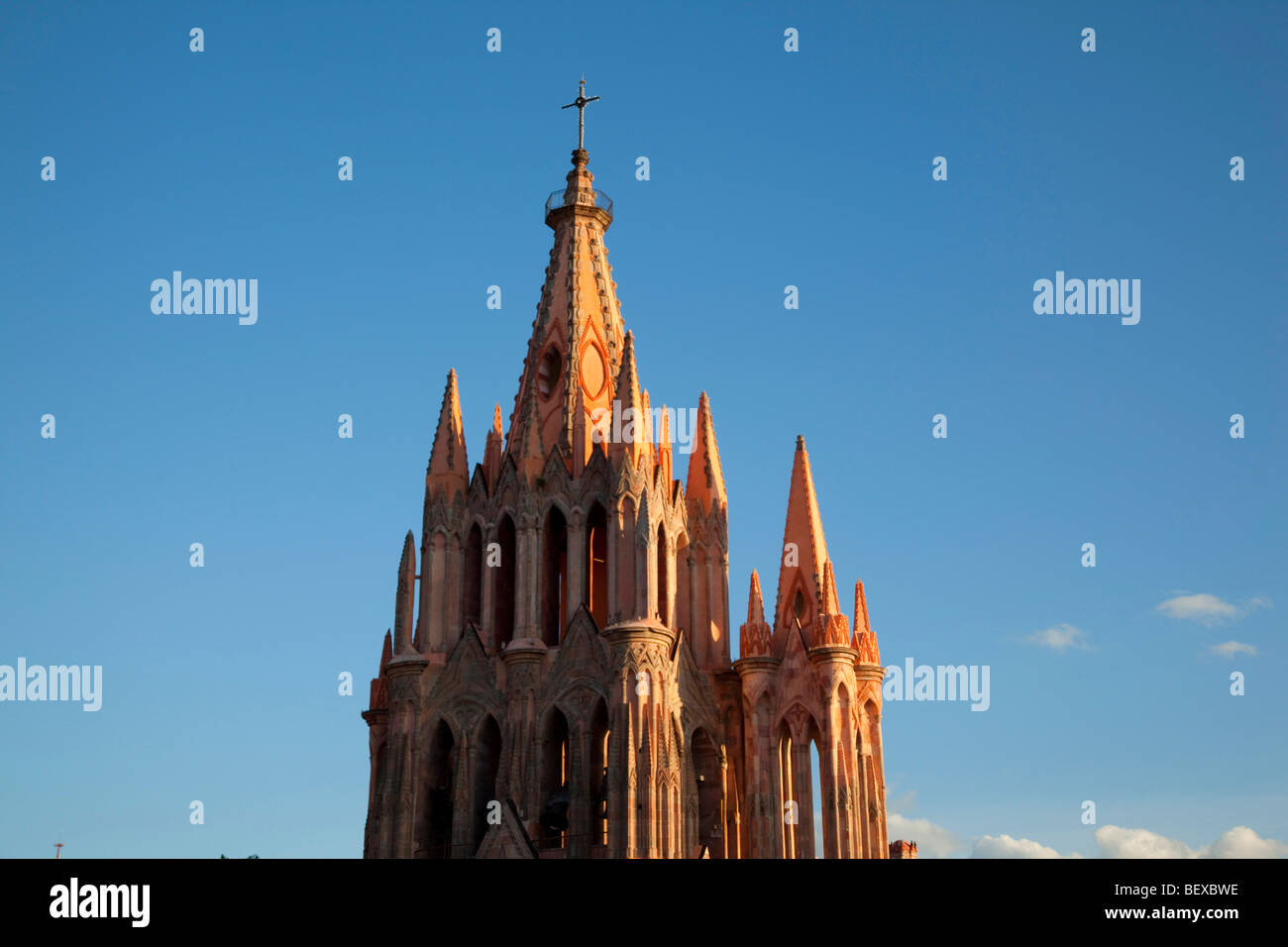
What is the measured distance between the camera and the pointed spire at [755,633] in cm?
4691

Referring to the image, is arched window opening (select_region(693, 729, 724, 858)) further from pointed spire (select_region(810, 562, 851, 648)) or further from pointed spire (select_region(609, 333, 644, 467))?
pointed spire (select_region(609, 333, 644, 467))

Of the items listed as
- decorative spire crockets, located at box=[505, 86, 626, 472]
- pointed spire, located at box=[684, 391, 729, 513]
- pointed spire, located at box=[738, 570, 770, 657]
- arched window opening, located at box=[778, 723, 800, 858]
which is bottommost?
arched window opening, located at box=[778, 723, 800, 858]

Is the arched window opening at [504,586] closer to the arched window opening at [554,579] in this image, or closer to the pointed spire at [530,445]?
the arched window opening at [554,579]

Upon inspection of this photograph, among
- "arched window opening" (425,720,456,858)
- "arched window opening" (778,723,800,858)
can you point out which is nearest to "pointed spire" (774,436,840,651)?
"arched window opening" (778,723,800,858)

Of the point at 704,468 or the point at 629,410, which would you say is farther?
the point at 704,468

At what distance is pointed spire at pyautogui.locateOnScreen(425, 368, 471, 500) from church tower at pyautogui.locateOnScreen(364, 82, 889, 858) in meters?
0.07

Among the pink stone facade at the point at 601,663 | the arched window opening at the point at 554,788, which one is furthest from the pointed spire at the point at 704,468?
the arched window opening at the point at 554,788

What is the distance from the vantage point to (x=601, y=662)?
4525cm

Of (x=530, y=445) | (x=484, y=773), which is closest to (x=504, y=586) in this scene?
(x=530, y=445)

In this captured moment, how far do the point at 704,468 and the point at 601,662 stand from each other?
8.81 metres

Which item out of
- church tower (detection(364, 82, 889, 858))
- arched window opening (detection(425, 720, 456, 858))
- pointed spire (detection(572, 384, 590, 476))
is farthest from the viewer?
pointed spire (detection(572, 384, 590, 476))

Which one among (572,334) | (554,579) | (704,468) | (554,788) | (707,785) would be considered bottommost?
(554,788)

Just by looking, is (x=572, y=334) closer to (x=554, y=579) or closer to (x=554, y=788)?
(x=554, y=579)

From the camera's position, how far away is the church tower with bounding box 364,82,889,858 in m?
44.2
